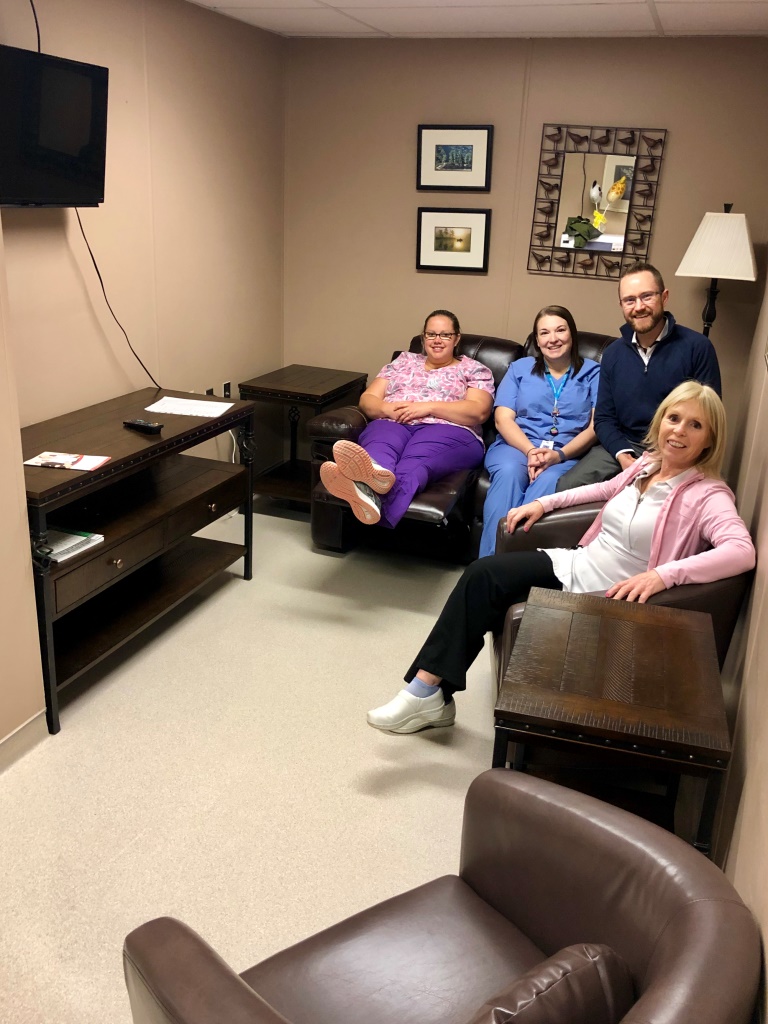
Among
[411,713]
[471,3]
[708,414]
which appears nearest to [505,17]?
[471,3]

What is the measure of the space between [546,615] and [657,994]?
115 cm

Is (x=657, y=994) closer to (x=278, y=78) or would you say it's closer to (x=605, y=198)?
(x=605, y=198)

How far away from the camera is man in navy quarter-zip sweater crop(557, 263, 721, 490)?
3193mm

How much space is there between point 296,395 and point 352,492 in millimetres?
1157

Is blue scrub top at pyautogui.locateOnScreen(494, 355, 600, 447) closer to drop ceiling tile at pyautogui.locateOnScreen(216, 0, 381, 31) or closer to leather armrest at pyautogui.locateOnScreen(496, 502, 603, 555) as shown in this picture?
leather armrest at pyautogui.locateOnScreen(496, 502, 603, 555)

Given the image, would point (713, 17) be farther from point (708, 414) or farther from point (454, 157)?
point (708, 414)

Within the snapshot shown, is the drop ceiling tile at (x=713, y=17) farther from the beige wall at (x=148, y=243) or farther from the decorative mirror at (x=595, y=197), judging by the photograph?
the beige wall at (x=148, y=243)

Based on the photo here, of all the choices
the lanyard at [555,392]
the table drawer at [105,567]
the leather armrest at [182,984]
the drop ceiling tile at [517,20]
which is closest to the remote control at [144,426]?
the table drawer at [105,567]

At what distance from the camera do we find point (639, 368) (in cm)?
330

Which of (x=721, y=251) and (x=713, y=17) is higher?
(x=713, y=17)

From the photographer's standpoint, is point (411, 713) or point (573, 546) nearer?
point (411, 713)

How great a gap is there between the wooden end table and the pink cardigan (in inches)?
81.7

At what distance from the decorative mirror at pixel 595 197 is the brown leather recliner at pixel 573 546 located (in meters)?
1.94

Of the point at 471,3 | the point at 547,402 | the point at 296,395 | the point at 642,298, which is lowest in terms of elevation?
the point at 296,395
